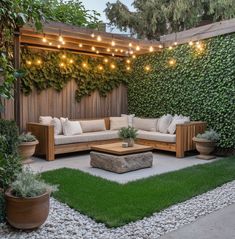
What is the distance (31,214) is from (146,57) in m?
6.58

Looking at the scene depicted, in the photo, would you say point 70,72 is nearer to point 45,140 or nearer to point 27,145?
point 45,140

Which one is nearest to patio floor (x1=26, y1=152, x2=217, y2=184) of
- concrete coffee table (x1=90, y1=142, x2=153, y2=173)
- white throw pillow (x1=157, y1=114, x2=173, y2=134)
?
concrete coffee table (x1=90, y1=142, x2=153, y2=173)

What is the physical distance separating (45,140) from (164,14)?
22.6 feet

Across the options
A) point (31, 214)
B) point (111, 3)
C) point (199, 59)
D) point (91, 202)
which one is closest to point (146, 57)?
point (199, 59)

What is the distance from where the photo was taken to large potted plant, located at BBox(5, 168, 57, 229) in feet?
8.85

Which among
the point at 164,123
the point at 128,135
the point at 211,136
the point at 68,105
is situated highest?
the point at 68,105

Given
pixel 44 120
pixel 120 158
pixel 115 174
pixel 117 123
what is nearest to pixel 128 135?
pixel 120 158

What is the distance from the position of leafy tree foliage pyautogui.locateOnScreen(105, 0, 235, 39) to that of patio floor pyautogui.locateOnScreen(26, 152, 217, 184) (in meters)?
5.55

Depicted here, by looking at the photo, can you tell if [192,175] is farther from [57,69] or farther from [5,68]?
[57,69]

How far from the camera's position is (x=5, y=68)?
2662 mm

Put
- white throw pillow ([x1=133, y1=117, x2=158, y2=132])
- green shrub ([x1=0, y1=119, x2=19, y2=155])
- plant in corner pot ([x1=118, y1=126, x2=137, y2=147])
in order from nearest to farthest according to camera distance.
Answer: green shrub ([x1=0, y1=119, x2=19, y2=155]) → plant in corner pot ([x1=118, y1=126, x2=137, y2=147]) → white throw pillow ([x1=133, y1=117, x2=158, y2=132])

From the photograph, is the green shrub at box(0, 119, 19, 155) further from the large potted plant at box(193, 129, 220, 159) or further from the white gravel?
the large potted plant at box(193, 129, 220, 159)

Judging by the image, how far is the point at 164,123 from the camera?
7.35 meters

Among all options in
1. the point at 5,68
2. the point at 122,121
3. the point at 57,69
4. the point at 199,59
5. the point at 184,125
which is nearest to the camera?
the point at 5,68
